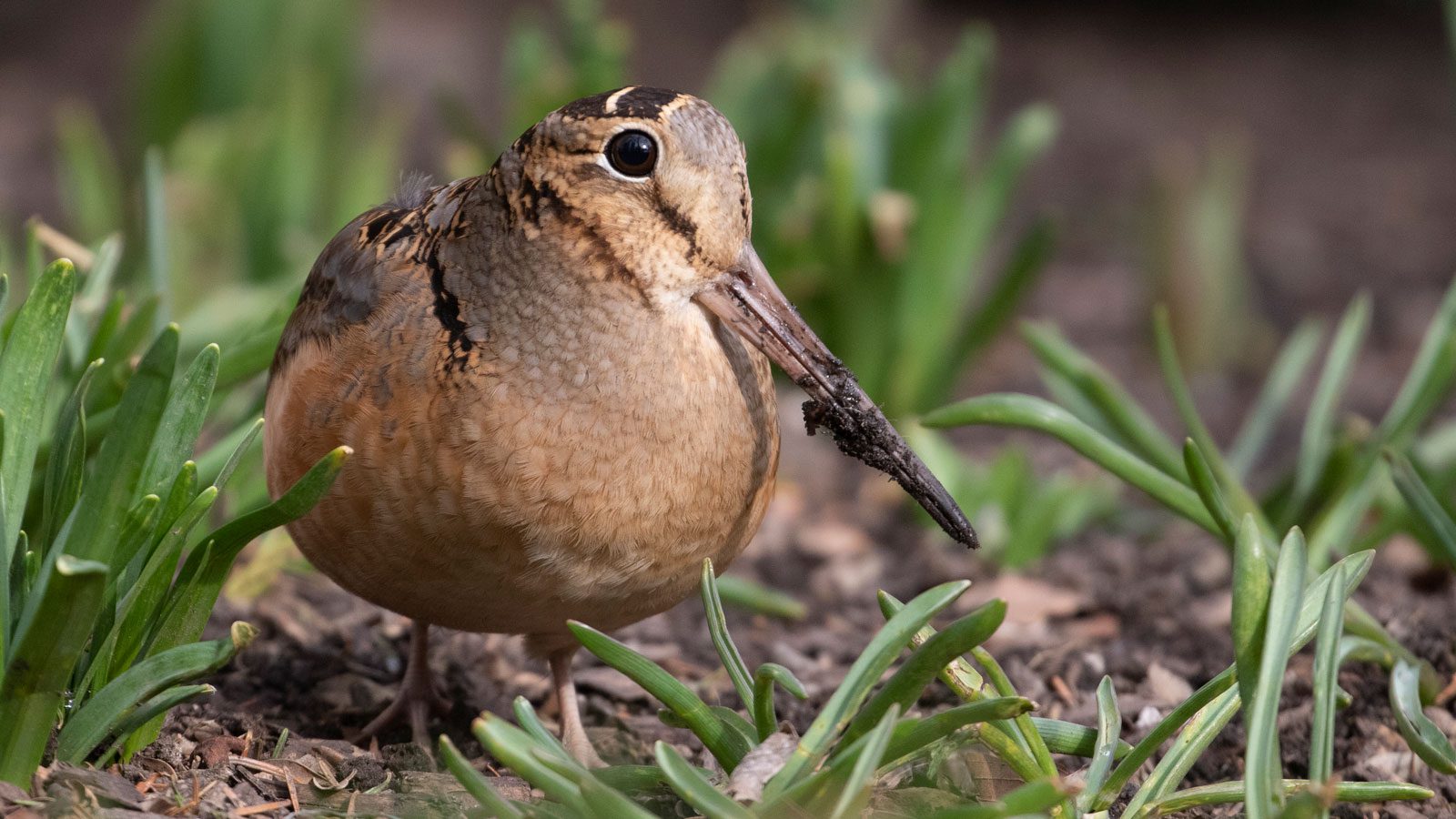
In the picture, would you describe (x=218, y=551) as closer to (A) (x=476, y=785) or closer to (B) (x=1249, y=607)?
(A) (x=476, y=785)

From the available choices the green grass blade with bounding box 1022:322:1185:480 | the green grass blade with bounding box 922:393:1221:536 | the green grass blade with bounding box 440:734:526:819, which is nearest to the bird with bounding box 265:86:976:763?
the green grass blade with bounding box 440:734:526:819

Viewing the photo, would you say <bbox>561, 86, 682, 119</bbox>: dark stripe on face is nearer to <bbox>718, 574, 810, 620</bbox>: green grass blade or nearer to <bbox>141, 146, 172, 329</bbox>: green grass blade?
<bbox>718, 574, 810, 620</bbox>: green grass blade

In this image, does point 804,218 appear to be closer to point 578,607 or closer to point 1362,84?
point 578,607

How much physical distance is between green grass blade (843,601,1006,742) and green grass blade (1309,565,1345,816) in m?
0.53

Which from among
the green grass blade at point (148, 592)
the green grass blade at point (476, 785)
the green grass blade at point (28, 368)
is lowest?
the green grass blade at point (476, 785)

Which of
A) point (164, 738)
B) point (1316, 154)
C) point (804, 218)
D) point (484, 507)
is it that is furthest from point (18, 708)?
point (1316, 154)

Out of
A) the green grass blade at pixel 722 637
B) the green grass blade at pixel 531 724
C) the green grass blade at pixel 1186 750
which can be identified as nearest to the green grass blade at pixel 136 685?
the green grass blade at pixel 531 724

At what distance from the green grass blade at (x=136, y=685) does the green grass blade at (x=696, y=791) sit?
0.71 metres

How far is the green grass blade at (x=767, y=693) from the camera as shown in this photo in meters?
2.40

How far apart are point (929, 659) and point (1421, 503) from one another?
142 centimetres

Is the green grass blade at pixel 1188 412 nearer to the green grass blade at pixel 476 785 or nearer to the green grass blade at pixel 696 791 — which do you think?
the green grass blade at pixel 696 791

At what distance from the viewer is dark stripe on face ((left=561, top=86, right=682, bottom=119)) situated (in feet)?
8.68

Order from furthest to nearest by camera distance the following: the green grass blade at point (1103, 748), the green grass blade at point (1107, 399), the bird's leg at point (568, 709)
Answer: the green grass blade at point (1107, 399) → the bird's leg at point (568, 709) → the green grass blade at point (1103, 748)

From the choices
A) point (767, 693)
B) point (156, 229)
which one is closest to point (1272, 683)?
point (767, 693)
